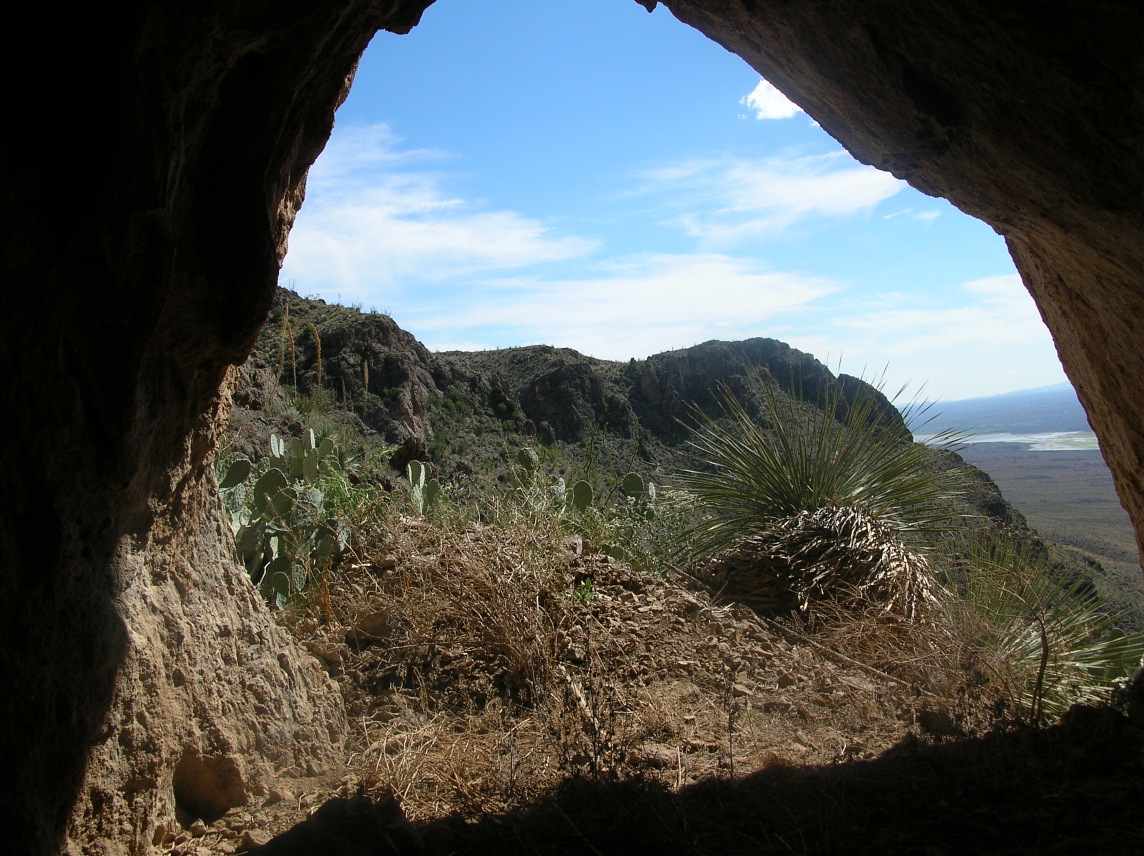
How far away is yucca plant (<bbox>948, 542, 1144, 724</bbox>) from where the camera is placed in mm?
3932

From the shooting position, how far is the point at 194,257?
8.75ft

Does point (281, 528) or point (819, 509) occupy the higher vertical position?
point (281, 528)

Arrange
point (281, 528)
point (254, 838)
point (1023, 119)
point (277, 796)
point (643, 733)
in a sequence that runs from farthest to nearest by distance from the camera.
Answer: point (281, 528) → point (643, 733) → point (277, 796) → point (254, 838) → point (1023, 119)

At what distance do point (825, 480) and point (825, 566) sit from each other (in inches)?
35.8

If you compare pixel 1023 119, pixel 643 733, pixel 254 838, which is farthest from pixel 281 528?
pixel 1023 119

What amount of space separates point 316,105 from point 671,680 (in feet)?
10.4

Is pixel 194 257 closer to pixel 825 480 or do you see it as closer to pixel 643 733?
pixel 643 733

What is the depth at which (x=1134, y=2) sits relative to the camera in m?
1.93

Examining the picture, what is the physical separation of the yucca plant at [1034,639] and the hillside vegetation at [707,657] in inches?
1.1

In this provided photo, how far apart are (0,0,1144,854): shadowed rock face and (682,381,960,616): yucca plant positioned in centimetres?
231

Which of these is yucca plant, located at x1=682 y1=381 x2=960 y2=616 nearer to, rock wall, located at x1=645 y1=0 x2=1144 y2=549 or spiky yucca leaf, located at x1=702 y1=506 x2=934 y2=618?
spiky yucca leaf, located at x1=702 y1=506 x2=934 y2=618

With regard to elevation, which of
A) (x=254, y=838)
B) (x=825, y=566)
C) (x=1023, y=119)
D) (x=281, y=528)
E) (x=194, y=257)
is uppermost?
(x=1023, y=119)

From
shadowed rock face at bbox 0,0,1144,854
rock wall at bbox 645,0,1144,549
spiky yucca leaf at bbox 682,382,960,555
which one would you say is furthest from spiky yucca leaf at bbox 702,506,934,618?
shadowed rock face at bbox 0,0,1144,854

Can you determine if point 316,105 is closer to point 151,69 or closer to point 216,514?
point 151,69
